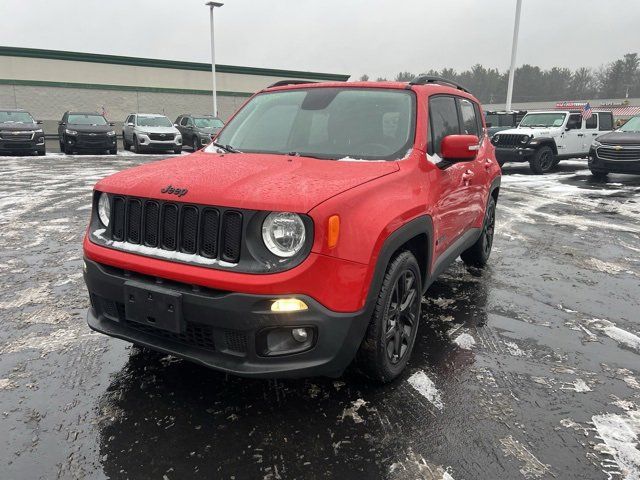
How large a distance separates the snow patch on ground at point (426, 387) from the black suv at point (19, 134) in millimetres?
18119

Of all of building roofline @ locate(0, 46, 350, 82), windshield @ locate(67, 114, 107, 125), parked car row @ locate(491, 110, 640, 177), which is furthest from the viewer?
building roofline @ locate(0, 46, 350, 82)

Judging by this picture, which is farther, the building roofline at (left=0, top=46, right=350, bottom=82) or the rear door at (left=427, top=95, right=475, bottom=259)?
the building roofline at (left=0, top=46, right=350, bottom=82)

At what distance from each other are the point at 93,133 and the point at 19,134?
2477 mm

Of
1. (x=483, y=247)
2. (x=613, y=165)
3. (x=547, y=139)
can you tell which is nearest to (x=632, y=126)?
(x=613, y=165)

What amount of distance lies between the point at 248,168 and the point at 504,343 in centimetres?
233

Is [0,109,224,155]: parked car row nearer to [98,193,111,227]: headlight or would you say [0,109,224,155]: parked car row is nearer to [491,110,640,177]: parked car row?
[491,110,640,177]: parked car row

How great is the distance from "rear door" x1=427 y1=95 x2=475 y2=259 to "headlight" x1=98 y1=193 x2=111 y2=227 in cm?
214

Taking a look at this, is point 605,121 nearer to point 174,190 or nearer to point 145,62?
point 174,190

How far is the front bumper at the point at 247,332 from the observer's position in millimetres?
2312

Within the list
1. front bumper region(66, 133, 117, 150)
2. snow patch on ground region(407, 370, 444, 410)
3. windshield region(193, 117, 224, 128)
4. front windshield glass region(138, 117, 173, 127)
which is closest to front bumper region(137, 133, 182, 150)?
front windshield glass region(138, 117, 173, 127)

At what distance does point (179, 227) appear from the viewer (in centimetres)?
252

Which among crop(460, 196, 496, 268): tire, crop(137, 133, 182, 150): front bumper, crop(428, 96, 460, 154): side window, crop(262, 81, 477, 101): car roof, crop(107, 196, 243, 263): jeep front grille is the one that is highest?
crop(262, 81, 477, 101): car roof

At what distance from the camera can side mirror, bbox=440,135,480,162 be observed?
130 inches

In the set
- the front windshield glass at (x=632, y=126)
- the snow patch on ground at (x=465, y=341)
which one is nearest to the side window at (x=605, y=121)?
the front windshield glass at (x=632, y=126)
